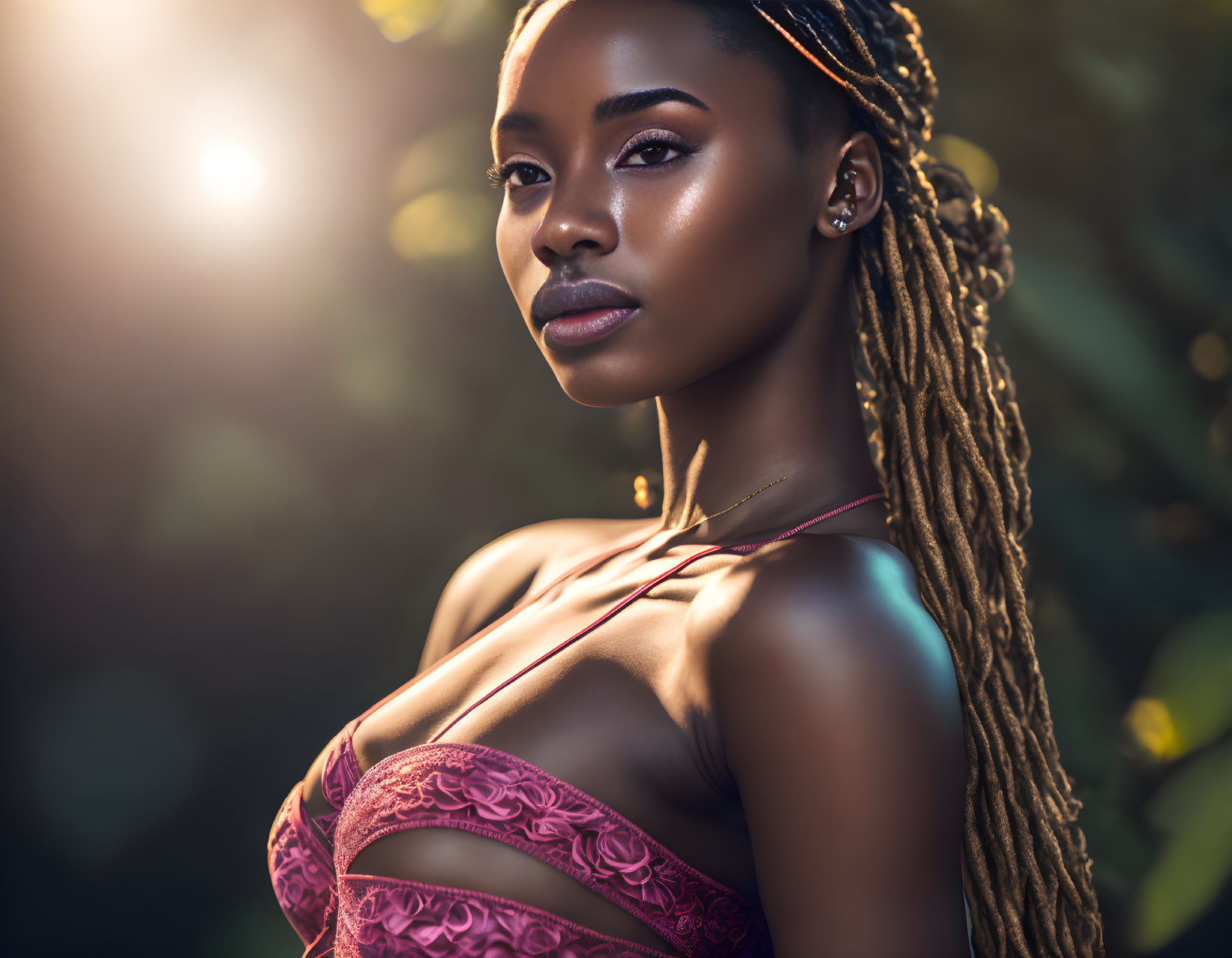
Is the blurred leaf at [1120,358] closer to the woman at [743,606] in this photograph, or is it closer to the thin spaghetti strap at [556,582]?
the woman at [743,606]

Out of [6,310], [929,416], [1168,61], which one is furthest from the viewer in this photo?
[6,310]

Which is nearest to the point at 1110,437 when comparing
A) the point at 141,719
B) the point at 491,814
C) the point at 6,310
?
the point at 491,814

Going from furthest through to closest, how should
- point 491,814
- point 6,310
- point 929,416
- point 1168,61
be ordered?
point 6,310
point 1168,61
point 929,416
point 491,814

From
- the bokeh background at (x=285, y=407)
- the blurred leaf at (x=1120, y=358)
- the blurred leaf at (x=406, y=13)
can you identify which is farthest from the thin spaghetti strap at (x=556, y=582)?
the blurred leaf at (x=406, y=13)

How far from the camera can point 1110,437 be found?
4.58ft

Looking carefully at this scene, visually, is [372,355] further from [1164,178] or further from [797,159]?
[1164,178]

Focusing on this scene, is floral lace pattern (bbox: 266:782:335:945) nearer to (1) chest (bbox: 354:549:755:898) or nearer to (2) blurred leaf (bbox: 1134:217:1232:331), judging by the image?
(1) chest (bbox: 354:549:755:898)

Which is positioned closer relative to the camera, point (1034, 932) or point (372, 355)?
point (1034, 932)

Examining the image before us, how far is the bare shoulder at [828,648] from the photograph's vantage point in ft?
2.35

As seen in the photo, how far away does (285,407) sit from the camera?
167 centimetres

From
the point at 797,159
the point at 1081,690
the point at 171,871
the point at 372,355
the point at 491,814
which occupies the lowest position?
the point at 171,871

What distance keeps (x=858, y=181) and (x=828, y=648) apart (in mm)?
443

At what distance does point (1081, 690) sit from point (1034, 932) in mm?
577

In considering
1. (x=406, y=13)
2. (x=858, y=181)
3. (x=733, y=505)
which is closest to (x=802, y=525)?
(x=733, y=505)
